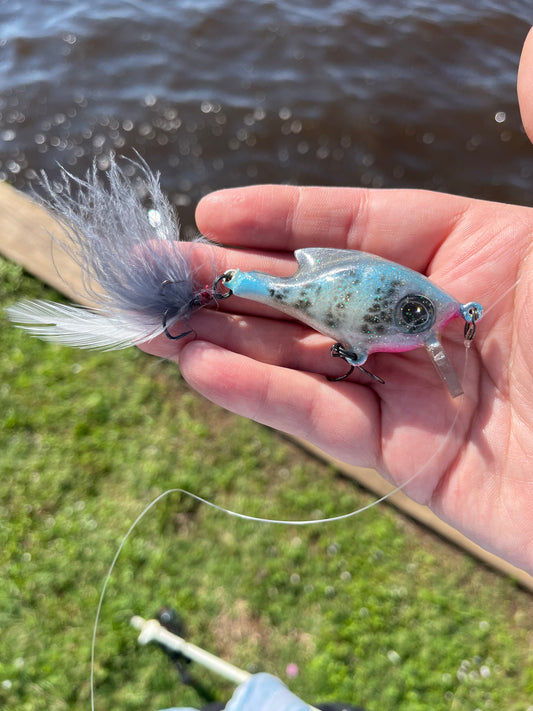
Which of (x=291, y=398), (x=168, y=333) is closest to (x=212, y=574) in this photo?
(x=291, y=398)

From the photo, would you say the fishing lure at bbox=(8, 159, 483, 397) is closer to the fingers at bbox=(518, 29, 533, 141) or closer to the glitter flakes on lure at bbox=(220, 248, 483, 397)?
the glitter flakes on lure at bbox=(220, 248, 483, 397)

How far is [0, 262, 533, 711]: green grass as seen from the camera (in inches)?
135

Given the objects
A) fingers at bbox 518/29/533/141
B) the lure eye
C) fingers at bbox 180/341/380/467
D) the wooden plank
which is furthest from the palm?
the wooden plank

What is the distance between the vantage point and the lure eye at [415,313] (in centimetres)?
269

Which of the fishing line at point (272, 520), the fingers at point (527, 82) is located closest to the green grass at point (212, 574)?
the fishing line at point (272, 520)

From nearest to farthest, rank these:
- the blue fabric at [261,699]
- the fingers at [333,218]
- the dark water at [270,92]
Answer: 1. the blue fabric at [261,699]
2. the fingers at [333,218]
3. the dark water at [270,92]

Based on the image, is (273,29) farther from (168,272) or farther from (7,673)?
(7,673)

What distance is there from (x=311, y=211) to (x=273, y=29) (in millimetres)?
5209

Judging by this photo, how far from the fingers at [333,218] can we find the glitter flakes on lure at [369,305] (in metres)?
0.40

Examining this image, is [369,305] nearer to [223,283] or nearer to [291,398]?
[291,398]

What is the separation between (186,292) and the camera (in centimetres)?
288

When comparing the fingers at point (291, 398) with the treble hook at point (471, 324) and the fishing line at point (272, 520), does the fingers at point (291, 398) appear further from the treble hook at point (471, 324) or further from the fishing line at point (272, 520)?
the treble hook at point (471, 324)

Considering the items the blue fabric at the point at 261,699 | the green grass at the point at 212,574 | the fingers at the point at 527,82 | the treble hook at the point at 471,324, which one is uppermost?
the fingers at the point at 527,82

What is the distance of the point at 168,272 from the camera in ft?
9.48
